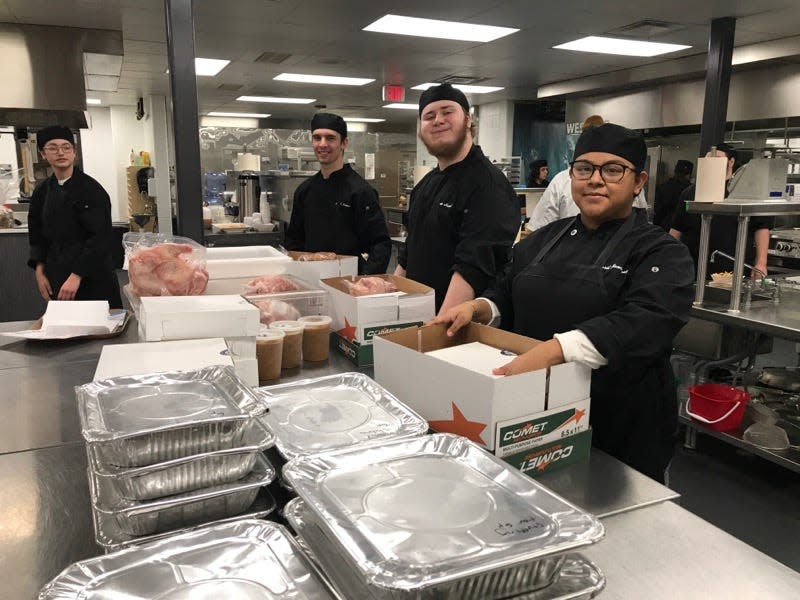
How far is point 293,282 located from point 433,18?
3970 mm

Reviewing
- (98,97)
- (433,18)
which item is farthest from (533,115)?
(98,97)

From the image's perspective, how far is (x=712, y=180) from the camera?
338 cm

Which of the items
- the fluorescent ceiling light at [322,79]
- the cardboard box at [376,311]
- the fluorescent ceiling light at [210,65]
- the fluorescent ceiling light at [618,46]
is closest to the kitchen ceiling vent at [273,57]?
the fluorescent ceiling light at [210,65]

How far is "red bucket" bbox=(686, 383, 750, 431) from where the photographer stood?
3.34 meters

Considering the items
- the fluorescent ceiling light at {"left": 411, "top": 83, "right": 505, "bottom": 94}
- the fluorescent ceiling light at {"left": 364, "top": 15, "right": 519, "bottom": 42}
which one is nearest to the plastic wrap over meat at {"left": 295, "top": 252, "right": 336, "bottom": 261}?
the fluorescent ceiling light at {"left": 364, "top": 15, "right": 519, "bottom": 42}

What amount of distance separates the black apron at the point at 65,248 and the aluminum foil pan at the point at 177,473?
3257 millimetres

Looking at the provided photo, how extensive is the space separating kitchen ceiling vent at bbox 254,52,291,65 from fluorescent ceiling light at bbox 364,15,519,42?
160 centimetres

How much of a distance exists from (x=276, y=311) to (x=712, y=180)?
8.55 feet

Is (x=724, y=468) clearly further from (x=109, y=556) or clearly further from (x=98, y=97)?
(x=98, y=97)

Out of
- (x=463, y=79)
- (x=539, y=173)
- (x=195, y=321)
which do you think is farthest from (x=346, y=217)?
(x=539, y=173)

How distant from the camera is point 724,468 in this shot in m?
3.45

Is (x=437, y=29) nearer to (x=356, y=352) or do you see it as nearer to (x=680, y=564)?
(x=356, y=352)

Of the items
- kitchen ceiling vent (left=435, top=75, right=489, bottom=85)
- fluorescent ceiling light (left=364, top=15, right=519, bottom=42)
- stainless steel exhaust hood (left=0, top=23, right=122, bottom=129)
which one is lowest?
stainless steel exhaust hood (left=0, top=23, right=122, bottom=129)

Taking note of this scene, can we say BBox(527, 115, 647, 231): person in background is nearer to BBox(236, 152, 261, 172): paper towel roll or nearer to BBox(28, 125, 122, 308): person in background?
BBox(28, 125, 122, 308): person in background
